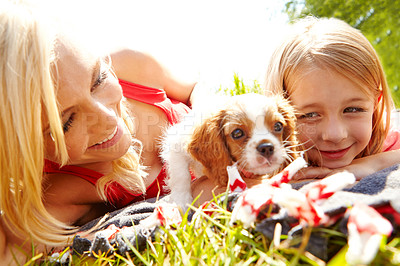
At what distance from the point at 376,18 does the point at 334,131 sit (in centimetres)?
1530

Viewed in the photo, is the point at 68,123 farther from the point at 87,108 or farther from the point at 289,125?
the point at 289,125

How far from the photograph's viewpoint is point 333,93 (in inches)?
93.0

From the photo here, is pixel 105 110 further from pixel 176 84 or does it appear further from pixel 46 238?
pixel 176 84

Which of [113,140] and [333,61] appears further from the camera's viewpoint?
[333,61]

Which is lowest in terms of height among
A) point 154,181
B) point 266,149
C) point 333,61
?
point 154,181

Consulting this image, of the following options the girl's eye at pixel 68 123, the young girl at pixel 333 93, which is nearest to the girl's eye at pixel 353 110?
the young girl at pixel 333 93

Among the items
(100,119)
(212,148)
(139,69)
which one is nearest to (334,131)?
(212,148)

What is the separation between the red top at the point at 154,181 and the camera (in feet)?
8.20

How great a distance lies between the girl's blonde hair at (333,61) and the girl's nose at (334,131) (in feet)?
1.08

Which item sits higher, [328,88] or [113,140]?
[328,88]

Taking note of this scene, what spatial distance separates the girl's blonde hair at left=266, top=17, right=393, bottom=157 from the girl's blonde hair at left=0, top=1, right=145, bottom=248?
5.38ft

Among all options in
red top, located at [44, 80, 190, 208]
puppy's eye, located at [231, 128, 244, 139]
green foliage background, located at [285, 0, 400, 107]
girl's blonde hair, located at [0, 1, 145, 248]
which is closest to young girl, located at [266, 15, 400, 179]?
puppy's eye, located at [231, 128, 244, 139]

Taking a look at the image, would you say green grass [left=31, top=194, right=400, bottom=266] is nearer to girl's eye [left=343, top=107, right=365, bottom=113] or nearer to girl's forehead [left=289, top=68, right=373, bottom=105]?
girl's forehead [left=289, top=68, right=373, bottom=105]

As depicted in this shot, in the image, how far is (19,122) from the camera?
173 centimetres
